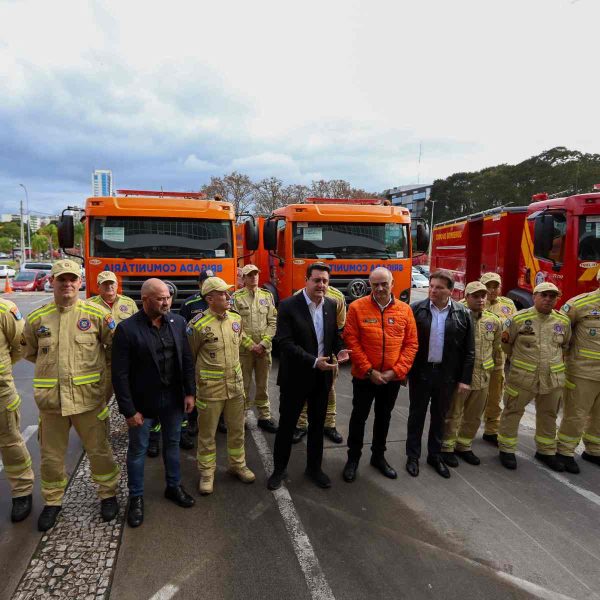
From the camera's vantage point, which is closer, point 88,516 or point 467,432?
point 88,516

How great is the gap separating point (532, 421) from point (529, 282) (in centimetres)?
262

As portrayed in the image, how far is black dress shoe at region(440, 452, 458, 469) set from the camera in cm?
387

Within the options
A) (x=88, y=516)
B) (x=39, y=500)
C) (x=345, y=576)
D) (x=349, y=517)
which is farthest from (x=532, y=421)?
(x=39, y=500)

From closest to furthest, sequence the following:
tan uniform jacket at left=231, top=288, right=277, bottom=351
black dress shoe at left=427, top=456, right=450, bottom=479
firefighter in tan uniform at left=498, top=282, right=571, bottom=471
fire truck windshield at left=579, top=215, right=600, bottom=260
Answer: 1. black dress shoe at left=427, top=456, right=450, bottom=479
2. firefighter in tan uniform at left=498, top=282, right=571, bottom=471
3. tan uniform jacket at left=231, top=288, right=277, bottom=351
4. fire truck windshield at left=579, top=215, right=600, bottom=260

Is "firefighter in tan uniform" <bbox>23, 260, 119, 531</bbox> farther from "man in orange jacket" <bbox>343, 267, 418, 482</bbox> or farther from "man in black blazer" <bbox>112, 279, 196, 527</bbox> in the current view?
"man in orange jacket" <bbox>343, 267, 418, 482</bbox>

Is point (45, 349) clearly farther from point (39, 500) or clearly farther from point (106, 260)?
point (106, 260)

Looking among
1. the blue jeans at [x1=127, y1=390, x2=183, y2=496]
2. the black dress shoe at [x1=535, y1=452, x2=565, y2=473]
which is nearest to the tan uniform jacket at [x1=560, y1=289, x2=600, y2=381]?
the black dress shoe at [x1=535, y1=452, x2=565, y2=473]

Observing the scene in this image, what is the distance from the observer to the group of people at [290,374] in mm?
2910

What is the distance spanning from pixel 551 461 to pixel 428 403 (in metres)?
1.33

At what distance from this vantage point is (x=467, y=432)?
4016mm

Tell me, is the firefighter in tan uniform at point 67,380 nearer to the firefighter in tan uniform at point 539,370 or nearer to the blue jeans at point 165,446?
the blue jeans at point 165,446

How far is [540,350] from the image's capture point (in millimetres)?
3818

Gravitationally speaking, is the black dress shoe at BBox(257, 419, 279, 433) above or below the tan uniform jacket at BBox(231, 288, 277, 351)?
below

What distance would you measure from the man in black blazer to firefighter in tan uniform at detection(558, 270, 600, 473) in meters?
3.42
